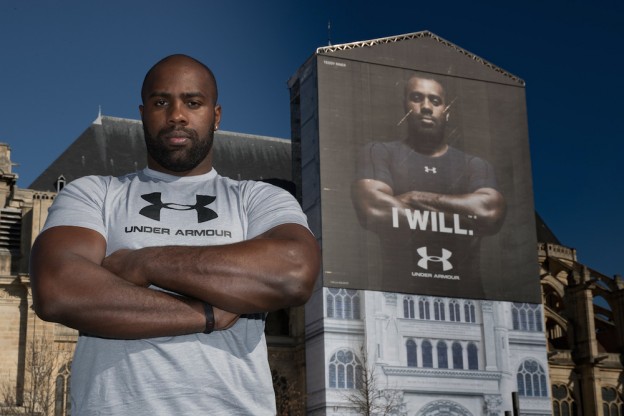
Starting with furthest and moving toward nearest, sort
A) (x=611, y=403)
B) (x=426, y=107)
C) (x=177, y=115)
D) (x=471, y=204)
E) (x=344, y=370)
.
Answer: (x=611, y=403) → (x=426, y=107) → (x=471, y=204) → (x=344, y=370) → (x=177, y=115)

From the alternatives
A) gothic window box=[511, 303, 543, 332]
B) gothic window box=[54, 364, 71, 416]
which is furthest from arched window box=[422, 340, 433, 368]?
gothic window box=[54, 364, 71, 416]

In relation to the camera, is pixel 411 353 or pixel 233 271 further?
pixel 411 353

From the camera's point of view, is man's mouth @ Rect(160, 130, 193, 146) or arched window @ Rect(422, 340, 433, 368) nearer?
man's mouth @ Rect(160, 130, 193, 146)

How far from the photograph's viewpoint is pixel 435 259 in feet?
84.8

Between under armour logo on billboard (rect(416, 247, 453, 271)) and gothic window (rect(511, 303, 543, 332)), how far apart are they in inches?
105

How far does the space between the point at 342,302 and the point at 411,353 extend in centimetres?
248

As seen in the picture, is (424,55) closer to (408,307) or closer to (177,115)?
(408,307)

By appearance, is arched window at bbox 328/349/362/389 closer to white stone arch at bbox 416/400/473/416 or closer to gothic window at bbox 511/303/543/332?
white stone arch at bbox 416/400/473/416

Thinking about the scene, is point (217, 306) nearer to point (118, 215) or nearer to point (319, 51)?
point (118, 215)

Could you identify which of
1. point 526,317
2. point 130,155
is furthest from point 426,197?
point 130,155

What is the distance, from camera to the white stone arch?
24953 millimetres

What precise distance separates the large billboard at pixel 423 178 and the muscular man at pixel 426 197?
3 cm

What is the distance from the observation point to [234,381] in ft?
6.23

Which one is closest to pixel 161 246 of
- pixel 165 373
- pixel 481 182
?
pixel 165 373
